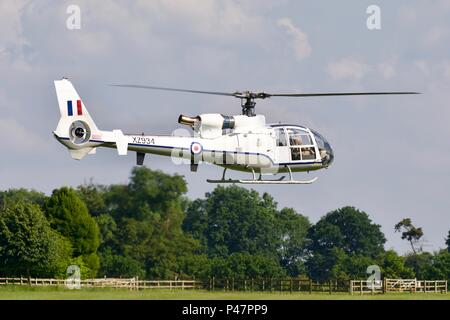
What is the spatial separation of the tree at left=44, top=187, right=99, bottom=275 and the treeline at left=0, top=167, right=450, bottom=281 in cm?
8

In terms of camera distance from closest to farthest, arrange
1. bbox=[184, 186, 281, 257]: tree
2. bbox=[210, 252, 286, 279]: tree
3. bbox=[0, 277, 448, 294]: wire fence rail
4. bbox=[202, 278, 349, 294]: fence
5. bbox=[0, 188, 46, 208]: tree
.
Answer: bbox=[0, 277, 448, 294]: wire fence rail < bbox=[202, 278, 349, 294]: fence < bbox=[210, 252, 286, 279]: tree < bbox=[0, 188, 46, 208]: tree < bbox=[184, 186, 281, 257]: tree

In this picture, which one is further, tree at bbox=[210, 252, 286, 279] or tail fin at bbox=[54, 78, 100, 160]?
tree at bbox=[210, 252, 286, 279]

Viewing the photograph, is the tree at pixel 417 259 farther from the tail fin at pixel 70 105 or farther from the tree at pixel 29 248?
the tail fin at pixel 70 105

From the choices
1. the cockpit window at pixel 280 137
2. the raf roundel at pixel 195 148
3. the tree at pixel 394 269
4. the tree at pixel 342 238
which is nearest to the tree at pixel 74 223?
the tree at pixel 394 269

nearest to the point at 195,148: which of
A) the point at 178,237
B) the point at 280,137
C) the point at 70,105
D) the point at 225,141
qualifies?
the point at 225,141

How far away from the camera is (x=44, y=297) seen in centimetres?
5625

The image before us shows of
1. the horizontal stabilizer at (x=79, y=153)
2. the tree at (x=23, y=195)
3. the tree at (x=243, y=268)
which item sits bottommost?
the tree at (x=243, y=268)

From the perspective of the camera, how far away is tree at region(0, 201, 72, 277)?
302 ft

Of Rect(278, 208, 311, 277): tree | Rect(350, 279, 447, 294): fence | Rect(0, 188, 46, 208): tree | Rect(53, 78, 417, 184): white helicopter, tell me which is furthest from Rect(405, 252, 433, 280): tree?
Rect(53, 78, 417, 184): white helicopter

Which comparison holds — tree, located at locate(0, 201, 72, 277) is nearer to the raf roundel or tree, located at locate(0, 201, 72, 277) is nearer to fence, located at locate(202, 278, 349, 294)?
fence, located at locate(202, 278, 349, 294)

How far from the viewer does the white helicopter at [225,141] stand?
2210 inches

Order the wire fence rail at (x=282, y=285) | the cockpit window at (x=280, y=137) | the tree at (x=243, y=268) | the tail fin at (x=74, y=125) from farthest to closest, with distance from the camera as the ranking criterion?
1. the tree at (x=243, y=268)
2. the wire fence rail at (x=282, y=285)
3. the cockpit window at (x=280, y=137)
4. the tail fin at (x=74, y=125)

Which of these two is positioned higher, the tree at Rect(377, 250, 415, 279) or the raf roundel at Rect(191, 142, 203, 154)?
the raf roundel at Rect(191, 142, 203, 154)

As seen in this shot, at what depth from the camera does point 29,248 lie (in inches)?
3629
